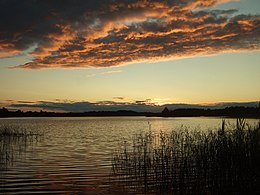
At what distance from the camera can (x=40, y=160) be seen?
17688 millimetres

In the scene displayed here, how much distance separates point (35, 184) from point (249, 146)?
733 cm

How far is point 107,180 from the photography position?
12406mm

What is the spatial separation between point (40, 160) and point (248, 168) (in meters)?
11.6

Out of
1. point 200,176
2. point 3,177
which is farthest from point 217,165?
point 3,177

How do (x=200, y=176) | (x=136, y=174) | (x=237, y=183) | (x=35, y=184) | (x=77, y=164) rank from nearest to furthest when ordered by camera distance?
(x=237, y=183), (x=200, y=176), (x=35, y=184), (x=136, y=174), (x=77, y=164)

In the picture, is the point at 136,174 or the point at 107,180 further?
the point at 136,174

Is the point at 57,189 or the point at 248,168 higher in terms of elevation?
the point at 248,168

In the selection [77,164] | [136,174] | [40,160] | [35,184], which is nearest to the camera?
[35,184]

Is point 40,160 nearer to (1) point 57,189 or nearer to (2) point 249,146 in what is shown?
(1) point 57,189

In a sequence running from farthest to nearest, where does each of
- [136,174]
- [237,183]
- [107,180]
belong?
[136,174], [107,180], [237,183]

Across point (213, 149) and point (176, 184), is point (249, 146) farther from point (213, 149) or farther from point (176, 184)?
point (176, 184)

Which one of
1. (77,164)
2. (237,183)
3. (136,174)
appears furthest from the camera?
(77,164)

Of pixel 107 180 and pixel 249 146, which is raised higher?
pixel 249 146

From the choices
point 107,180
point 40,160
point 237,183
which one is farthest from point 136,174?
point 40,160
